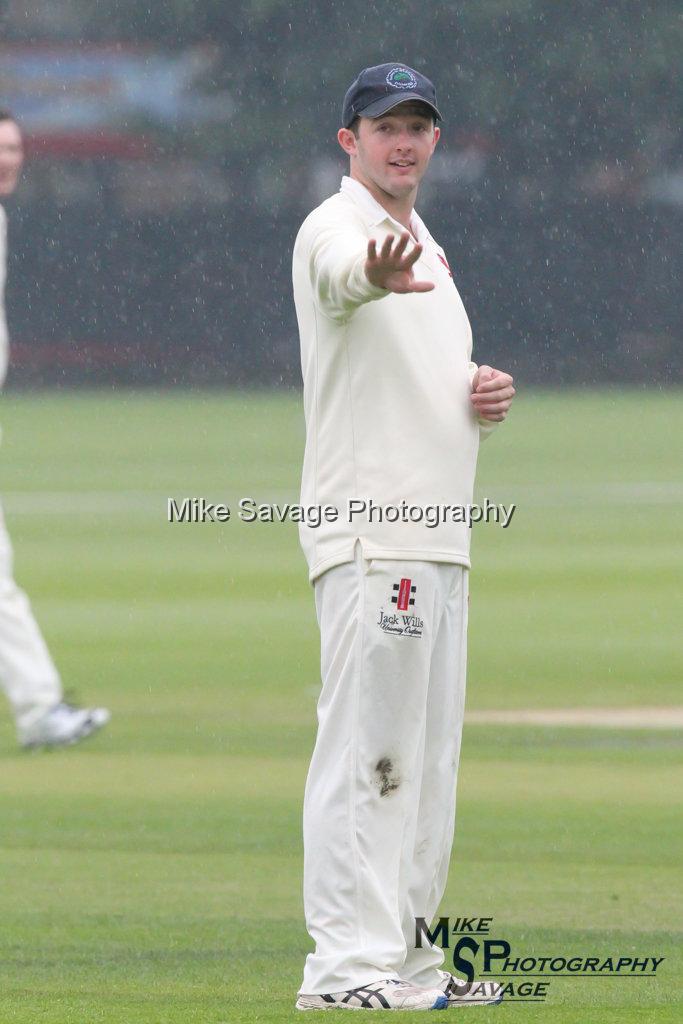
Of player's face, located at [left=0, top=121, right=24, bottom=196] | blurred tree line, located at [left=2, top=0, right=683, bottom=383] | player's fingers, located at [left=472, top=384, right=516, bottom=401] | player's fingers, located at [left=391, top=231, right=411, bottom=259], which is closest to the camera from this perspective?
player's fingers, located at [left=391, top=231, right=411, bottom=259]

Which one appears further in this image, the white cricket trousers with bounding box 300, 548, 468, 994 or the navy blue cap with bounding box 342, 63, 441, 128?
the navy blue cap with bounding box 342, 63, 441, 128

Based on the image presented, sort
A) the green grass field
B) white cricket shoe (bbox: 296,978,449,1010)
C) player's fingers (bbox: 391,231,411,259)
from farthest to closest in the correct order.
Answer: the green grass field < white cricket shoe (bbox: 296,978,449,1010) < player's fingers (bbox: 391,231,411,259)

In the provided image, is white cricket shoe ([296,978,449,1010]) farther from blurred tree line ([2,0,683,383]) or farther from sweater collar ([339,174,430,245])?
blurred tree line ([2,0,683,383])

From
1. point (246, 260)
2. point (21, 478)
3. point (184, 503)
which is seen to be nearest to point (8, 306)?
point (246, 260)

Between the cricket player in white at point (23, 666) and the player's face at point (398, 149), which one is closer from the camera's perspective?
the player's face at point (398, 149)

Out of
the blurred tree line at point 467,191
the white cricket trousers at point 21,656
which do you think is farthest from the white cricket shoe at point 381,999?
the blurred tree line at point 467,191

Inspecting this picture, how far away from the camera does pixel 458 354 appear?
212 inches

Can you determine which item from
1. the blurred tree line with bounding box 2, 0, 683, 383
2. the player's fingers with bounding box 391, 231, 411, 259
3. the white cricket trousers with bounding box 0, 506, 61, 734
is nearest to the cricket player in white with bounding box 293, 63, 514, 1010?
the player's fingers with bounding box 391, 231, 411, 259

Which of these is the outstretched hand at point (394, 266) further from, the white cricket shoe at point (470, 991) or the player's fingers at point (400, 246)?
the white cricket shoe at point (470, 991)

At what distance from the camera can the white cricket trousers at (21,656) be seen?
9344 millimetres

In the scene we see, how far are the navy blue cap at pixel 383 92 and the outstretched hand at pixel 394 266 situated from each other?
58cm

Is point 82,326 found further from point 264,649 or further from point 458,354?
point 458,354
